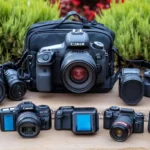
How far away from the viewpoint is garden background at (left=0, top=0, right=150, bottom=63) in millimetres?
3656

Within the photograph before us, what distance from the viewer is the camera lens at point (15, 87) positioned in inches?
126

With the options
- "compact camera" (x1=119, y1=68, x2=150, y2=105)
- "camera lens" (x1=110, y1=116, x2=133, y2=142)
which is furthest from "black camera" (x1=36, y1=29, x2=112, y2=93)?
"camera lens" (x1=110, y1=116, x2=133, y2=142)

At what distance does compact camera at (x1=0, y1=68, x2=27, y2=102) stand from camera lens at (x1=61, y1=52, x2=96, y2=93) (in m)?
0.27

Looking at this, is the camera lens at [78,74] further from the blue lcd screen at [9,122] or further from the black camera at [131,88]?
the blue lcd screen at [9,122]

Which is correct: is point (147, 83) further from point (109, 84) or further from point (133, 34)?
point (133, 34)

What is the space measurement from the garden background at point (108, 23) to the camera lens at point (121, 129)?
87 cm

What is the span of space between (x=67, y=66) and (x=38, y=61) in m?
0.19

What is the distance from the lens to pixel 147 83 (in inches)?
130

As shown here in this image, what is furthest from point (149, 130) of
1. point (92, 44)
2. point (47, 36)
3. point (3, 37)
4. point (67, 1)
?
point (67, 1)

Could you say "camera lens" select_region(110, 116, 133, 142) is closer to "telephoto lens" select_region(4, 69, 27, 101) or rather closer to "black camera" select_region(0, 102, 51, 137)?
"black camera" select_region(0, 102, 51, 137)

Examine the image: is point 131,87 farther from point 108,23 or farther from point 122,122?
point 108,23

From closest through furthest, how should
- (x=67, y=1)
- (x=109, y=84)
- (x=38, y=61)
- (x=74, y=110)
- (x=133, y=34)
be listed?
(x=74, y=110), (x=38, y=61), (x=109, y=84), (x=133, y=34), (x=67, y=1)

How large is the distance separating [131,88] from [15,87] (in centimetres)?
67

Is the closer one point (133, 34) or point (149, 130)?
point (149, 130)
